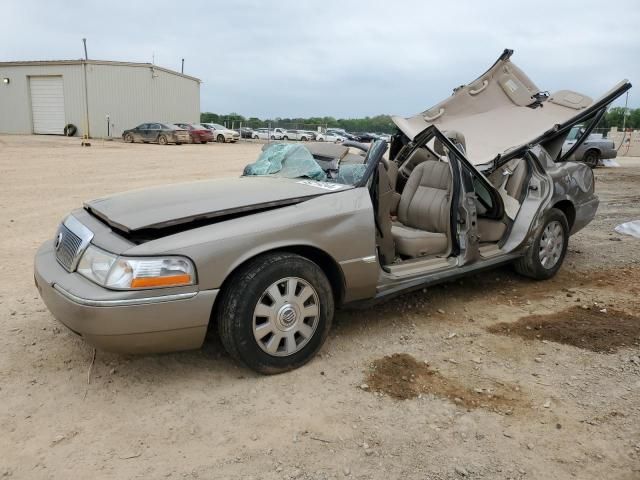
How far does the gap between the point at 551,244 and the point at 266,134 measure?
43.0 meters

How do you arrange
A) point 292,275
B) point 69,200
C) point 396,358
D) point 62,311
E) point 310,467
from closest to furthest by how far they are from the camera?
point 310,467
point 62,311
point 292,275
point 396,358
point 69,200

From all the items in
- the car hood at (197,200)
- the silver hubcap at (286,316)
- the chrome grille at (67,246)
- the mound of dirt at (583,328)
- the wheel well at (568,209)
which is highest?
the car hood at (197,200)

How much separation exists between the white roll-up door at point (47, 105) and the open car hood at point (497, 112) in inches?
1341

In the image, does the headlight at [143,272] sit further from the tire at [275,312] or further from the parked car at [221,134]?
the parked car at [221,134]

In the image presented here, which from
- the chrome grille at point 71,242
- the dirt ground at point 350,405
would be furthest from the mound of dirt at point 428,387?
the chrome grille at point 71,242

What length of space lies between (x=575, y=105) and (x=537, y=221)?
147 cm

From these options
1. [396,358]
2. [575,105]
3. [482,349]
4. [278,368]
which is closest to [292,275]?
[278,368]

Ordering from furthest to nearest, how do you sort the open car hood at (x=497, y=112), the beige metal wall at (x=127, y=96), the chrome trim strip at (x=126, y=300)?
1. the beige metal wall at (x=127, y=96)
2. the open car hood at (x=497, y=112)
3. the chrome trim strip at (x=126, y=300)

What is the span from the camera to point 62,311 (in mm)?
2967

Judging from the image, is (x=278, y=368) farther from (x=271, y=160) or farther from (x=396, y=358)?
(x=271, y=160)

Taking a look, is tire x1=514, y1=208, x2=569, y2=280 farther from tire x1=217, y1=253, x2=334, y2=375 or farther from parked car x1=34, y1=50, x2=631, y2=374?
tire x1=217, y1=253, x2=334, y2=375

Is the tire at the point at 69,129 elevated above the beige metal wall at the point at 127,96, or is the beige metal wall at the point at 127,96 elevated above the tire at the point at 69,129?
the beige metal wall at the point at 127,96

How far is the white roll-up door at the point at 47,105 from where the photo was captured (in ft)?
113

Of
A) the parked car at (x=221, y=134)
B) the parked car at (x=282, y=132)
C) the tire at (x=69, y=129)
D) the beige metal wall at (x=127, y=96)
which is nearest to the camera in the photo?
the beige metal wall at (x=127, y=96)
